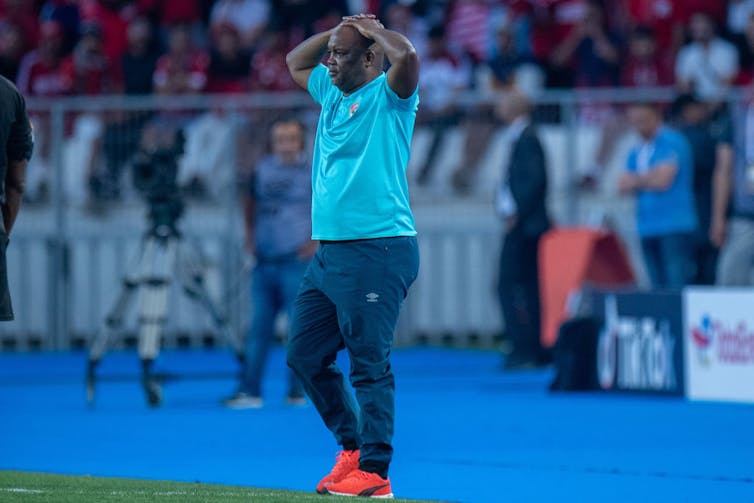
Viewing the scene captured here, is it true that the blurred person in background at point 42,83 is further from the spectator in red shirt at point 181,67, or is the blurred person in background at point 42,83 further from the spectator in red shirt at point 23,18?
the spectator in red shirt at point 181,67

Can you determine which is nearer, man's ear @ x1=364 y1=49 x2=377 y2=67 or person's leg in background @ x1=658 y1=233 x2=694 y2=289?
man's ear @ x1=364 y1=49 x2=377 y2=67

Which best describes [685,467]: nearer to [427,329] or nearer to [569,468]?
[569,468]

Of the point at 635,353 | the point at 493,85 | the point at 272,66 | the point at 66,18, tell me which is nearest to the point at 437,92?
the point at 493,85

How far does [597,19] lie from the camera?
62.4 feet

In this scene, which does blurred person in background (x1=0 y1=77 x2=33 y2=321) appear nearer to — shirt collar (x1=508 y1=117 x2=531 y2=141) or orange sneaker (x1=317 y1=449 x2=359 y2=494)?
orange sneaker (x1=317 y1=449 x2=359 y2=494)

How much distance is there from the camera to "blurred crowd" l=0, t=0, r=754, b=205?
1775 centimetres

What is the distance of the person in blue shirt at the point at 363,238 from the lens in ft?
24.4

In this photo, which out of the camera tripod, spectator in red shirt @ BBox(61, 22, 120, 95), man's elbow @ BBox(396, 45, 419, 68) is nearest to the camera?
man's elbow @ BBox(396, 45, 419, 68)

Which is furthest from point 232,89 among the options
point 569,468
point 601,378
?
point 569,468

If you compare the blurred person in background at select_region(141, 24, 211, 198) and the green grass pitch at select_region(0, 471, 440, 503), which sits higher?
the blurred person in background at select_region(141, 24, 211, 198)

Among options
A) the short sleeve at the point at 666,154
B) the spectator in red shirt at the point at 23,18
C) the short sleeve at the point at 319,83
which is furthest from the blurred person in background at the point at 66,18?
the short sleeve at the point at 319,83

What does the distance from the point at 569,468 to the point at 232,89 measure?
11.0 meters

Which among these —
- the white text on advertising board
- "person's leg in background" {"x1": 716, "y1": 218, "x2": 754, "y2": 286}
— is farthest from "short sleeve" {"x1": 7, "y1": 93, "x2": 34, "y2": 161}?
"person's leg in background" {"x1": 716, "y1": 218, "x2": 754, "y2": 286}

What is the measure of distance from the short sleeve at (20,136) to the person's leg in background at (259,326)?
453cm
